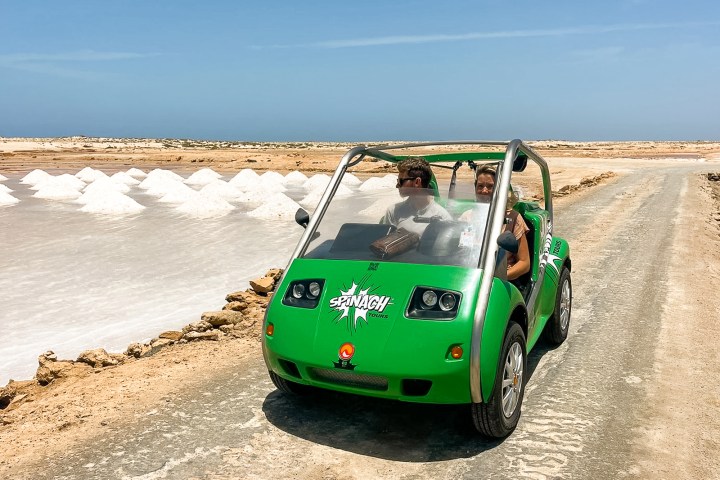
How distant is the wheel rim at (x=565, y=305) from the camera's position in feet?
21.2

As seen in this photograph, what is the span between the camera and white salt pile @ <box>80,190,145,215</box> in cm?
2392

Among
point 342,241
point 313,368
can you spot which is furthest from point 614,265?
point 313,368

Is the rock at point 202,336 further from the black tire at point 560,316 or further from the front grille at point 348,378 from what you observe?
the black tire at point 560,316

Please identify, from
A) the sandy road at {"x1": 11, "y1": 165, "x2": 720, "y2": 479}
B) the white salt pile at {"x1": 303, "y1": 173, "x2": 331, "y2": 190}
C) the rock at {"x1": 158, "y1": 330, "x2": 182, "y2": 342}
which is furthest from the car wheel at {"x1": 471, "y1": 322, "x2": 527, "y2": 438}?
the white salt pile at {"x1": 303, "y1": 173, "x2": 331, "y2": 190}

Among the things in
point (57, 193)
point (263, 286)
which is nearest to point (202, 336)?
point (263, 286)

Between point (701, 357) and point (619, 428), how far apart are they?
2.18 m

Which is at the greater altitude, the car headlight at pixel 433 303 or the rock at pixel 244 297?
the car headlight at pixel 433 303

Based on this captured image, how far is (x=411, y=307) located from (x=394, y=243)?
0.65 m

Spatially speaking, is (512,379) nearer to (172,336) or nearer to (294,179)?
(172,336)

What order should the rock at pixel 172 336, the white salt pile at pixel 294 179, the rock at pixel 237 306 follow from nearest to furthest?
1. the rock at pixel 172 336
2. the rock at pixel 237 306
3. the white salt pile at pixel 294 179

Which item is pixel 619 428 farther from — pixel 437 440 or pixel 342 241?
pixel 342 241

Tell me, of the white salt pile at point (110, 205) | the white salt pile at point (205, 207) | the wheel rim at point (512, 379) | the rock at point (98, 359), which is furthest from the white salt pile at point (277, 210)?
the wheel rim at point (512, 379)

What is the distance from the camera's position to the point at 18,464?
164 inches

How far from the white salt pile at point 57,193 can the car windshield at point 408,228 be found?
2818 cm
